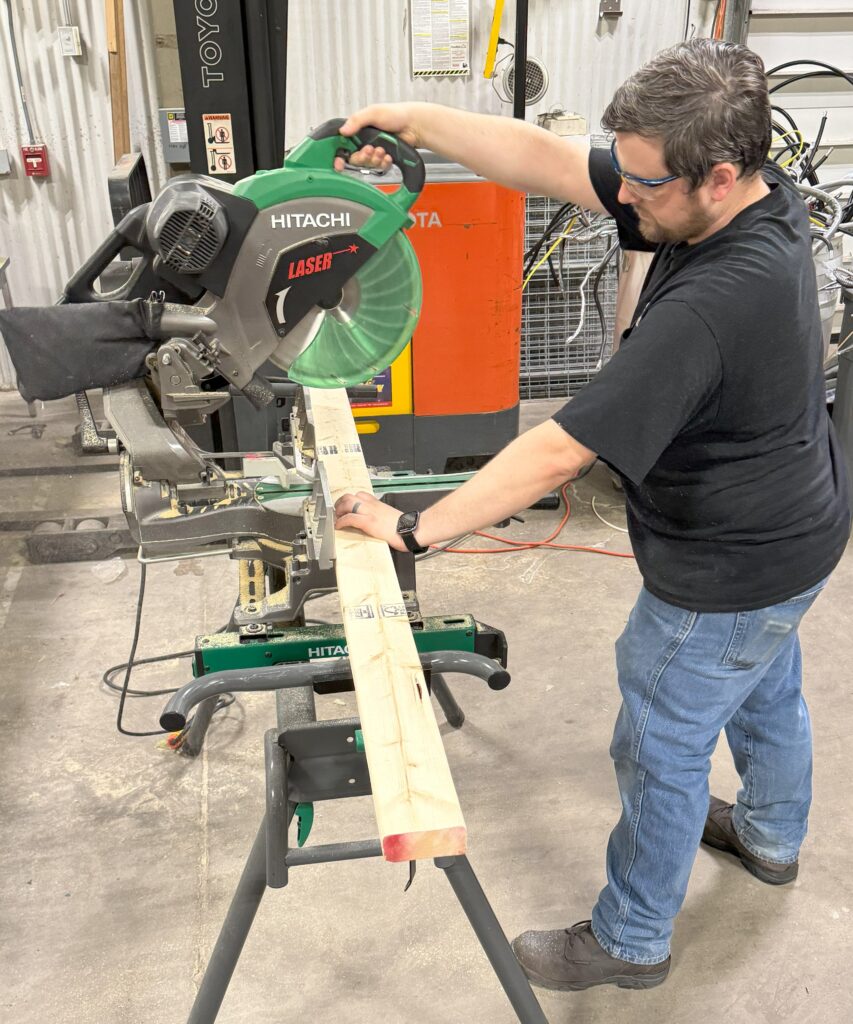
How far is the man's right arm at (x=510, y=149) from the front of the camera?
1.59m

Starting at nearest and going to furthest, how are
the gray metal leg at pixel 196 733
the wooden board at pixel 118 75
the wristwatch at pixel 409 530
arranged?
1. the wristwatch at pixel 409 530
2. the gray metal leg at pixel 196 733
3. the wooden board at pixel 118 75

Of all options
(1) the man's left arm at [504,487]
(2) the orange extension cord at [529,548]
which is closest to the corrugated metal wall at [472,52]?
(2) the orange extension cord at [529,548]

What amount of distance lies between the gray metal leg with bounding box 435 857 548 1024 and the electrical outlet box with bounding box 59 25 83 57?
4393 mm

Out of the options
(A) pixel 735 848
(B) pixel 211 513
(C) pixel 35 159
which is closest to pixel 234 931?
(B) pixel 211 513

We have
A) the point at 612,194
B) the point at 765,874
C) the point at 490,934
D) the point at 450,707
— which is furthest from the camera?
the point at 450,707

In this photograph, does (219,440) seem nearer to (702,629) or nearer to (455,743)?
(455,743)

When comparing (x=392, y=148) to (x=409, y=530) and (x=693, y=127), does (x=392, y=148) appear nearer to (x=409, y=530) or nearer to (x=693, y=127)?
(x=693, y=127)

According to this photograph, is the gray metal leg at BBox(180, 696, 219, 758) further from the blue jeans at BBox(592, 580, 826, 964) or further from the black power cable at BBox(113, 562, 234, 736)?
the blue jeans at BBox(592, 580, 826, 964)

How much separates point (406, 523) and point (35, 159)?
4.06 m

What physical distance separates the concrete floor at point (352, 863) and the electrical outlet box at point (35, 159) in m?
2.56

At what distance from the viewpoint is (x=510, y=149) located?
1.64 m

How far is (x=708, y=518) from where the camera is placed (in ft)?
4.46

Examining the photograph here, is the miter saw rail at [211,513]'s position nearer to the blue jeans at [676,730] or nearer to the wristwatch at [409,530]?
the wristwatch at [409,530]

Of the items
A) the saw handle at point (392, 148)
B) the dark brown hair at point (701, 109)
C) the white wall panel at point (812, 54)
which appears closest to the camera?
the dark brown hair at point (701, 109)
